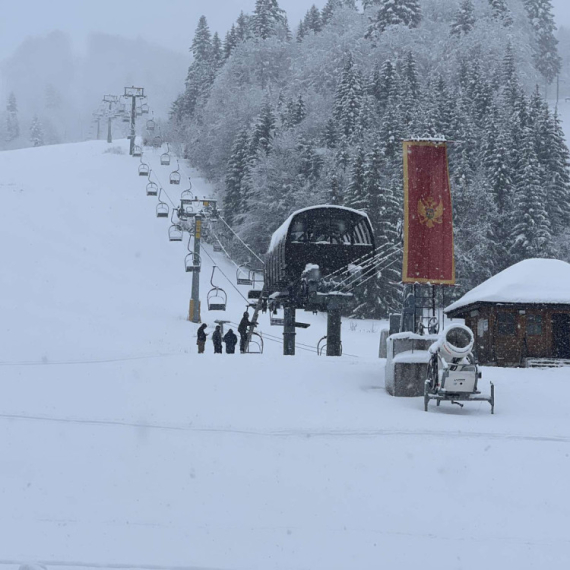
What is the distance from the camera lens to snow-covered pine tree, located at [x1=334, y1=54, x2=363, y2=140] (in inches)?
2628

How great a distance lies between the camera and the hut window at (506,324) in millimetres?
27906

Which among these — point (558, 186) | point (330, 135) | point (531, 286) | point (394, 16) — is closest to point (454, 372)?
point (531, 286)

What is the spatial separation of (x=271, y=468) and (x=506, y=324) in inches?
712

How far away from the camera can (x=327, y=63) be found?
8488cm

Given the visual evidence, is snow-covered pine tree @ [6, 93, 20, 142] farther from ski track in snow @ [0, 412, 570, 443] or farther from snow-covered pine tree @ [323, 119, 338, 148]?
ski track in snow @ [0, 412, 570, 443]

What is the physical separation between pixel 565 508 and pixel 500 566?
2090 millimetres

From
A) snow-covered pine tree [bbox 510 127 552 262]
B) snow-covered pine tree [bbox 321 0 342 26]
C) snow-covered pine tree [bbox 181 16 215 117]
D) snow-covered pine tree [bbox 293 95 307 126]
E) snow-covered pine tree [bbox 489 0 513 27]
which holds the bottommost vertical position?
snow-covered pine tree [bbox 510 127 552 262]

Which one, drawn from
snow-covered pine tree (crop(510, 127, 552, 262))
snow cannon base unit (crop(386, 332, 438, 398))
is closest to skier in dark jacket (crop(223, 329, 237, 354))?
snow cannon base unit (crop(386, 332, 438, 398))

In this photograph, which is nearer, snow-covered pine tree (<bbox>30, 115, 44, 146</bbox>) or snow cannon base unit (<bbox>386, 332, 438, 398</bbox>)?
snow cannon base unit (<bbox>386, 332, 438, 398</bbox>)

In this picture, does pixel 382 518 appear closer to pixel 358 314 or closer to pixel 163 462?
pixel 163 462

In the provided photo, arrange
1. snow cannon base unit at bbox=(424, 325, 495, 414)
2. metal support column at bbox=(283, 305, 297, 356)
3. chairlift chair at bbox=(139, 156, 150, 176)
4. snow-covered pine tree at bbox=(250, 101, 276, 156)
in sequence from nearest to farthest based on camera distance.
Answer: snow cannon base unit at bbox=(424, 325, 495, 414) → metal support column at bbox=(283, 305, 297, 356) → chairlift chair at bbox=(139, 156, 150, 176) → snow-covered pine tree at bbox=(250, 101, 276, 156)

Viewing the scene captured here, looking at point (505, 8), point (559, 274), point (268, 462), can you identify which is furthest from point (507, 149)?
point (505, 8)

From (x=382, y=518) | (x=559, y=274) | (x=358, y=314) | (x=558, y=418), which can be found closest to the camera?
(x=382, y=518)

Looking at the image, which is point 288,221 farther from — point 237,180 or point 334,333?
point 237,180
